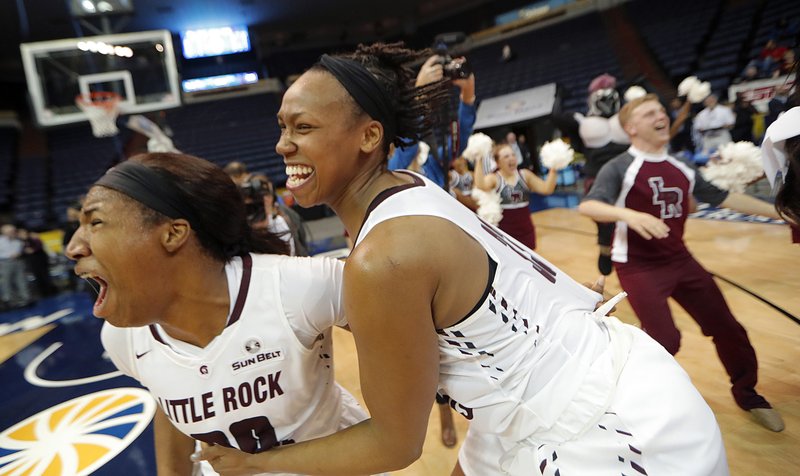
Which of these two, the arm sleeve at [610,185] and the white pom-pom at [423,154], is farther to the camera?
the white pom-pom at [423,154]

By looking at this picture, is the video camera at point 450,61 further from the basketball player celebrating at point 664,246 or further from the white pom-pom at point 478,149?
the white pom-pom at point 478,149

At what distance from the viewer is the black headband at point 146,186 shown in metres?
1.21

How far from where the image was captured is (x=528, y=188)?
15.2ft

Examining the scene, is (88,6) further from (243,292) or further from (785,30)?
(785,30)

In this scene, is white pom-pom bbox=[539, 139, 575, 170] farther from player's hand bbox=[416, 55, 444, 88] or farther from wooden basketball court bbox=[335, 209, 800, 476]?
player's hand bbox=[416, 55, 444, 88]

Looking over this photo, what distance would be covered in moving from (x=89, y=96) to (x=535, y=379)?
A: 11.8 meters

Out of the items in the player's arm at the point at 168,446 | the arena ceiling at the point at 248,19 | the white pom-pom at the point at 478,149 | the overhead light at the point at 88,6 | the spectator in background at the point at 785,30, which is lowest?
the player's arm at the point at 168,446

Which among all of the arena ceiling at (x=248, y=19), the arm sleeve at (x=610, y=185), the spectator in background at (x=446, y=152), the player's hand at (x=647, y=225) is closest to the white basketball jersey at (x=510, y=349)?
the player's hand at (x=647, y=225)

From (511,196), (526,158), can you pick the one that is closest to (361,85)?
(511,196)

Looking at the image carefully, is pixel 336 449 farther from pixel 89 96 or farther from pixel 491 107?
pixel 491 107

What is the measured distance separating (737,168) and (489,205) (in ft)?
6.48

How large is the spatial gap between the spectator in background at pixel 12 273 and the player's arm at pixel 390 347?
8.62 m

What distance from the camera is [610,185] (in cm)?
266

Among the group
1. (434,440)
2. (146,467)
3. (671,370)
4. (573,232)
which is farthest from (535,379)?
(573,232)
